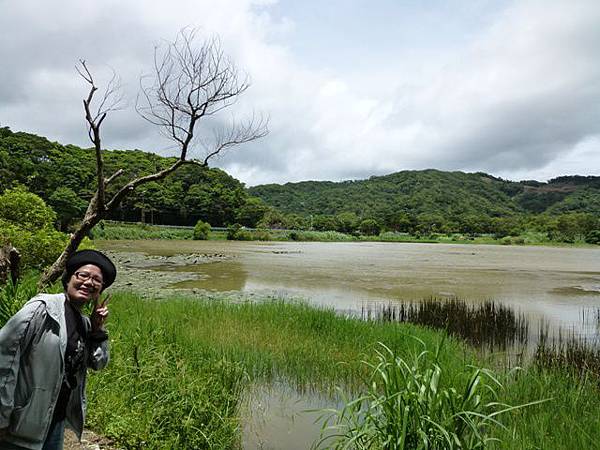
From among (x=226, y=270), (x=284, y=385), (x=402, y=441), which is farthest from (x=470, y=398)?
(x=226, y=270)

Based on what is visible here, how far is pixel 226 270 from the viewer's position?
20.1 m

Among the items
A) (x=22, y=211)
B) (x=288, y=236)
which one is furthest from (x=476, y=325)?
(x=288, y=236)

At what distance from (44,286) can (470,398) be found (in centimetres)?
564

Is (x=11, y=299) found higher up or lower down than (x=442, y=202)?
lower down

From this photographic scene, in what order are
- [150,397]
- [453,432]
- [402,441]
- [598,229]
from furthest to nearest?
[598,229] < [150,397] < [453,432] < [402,441]

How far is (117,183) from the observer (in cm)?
4519

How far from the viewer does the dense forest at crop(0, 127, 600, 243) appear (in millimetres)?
39219

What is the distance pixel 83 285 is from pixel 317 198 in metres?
128

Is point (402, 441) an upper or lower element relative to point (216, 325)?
upper

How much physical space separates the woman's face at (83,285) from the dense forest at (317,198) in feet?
26.0

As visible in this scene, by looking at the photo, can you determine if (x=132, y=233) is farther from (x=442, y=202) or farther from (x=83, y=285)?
(x=442, y=202)

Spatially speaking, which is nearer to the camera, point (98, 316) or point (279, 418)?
point (98, 316)

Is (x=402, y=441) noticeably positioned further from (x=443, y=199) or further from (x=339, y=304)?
(x=443, y=199)

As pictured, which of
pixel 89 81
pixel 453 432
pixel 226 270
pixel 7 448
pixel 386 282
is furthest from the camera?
pixel 226 270
